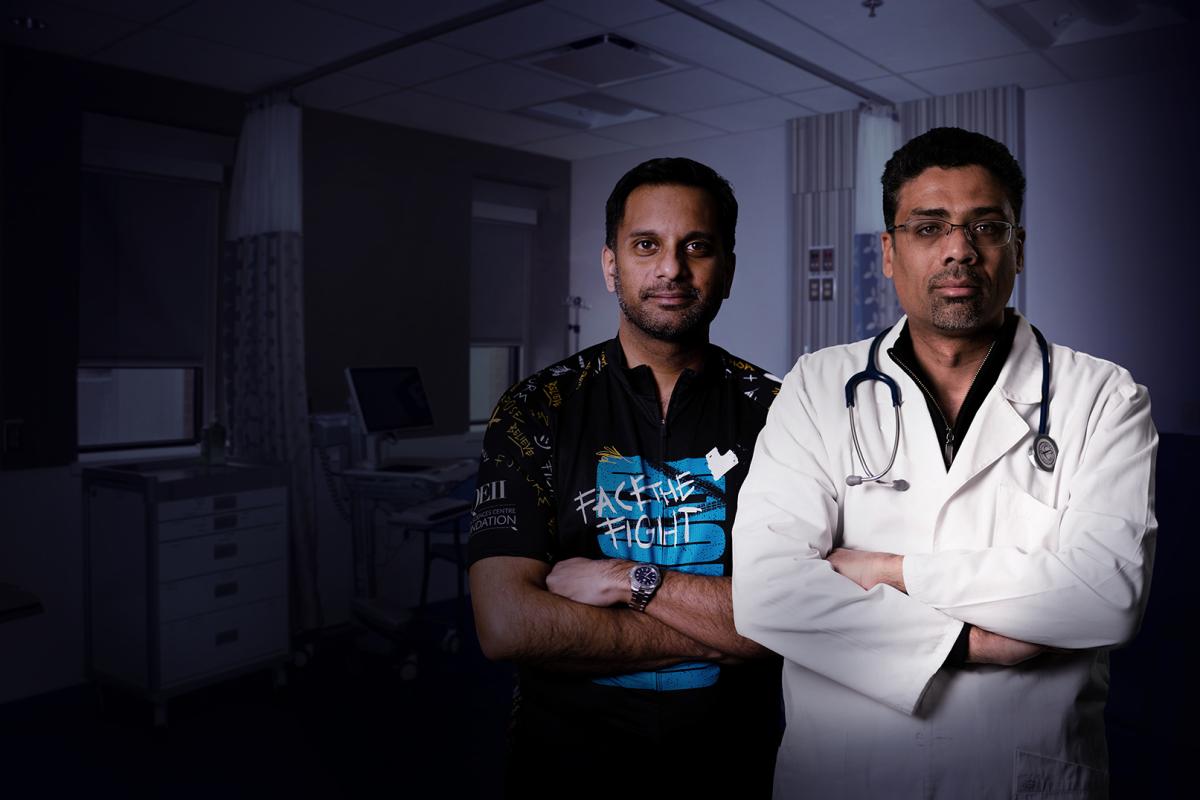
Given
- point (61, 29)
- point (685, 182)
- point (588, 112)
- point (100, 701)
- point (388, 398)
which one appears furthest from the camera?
point (588, 112)

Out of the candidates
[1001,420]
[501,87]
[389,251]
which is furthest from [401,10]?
[1001,420]

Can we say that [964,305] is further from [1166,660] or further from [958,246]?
[1166,660]

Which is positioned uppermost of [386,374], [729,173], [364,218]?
[729,173]

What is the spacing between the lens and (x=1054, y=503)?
1.39m

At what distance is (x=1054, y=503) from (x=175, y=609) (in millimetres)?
3409

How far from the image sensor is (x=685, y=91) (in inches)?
190

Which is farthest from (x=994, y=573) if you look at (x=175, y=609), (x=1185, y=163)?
(x=1185, y=163)

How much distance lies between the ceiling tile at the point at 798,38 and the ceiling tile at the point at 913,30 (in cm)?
4

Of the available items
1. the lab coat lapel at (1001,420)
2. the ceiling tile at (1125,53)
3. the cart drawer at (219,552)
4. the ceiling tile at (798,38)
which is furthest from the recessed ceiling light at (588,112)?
the lab coat lapel at (1001,420)

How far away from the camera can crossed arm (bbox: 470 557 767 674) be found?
4.71 feet

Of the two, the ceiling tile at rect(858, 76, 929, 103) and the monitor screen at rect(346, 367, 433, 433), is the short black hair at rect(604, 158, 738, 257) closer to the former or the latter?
the monitor screen at rect(346, 367, 433, 433)

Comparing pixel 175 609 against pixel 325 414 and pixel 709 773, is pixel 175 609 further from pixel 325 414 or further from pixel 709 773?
pixel 709 773

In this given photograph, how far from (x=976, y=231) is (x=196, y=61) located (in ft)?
12.9

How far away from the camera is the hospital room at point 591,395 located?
138cm
